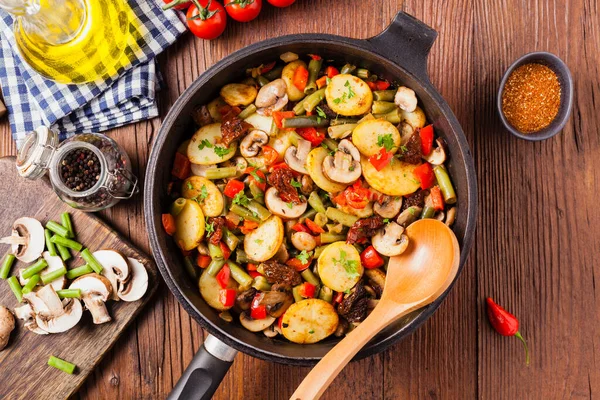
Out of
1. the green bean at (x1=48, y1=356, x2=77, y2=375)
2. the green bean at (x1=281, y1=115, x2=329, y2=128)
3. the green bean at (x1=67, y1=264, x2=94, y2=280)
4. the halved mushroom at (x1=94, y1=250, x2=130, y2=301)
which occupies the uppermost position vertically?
the green bean at (x1=281, y1=115, x2=329, y2=128)

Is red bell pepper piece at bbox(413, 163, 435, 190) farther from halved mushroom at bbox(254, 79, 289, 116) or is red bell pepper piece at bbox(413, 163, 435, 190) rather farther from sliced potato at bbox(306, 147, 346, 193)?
halved mushroom at bbox(254, 79, 289, 116)

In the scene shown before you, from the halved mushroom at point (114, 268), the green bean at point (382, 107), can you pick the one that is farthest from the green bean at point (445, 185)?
the halved mushroom at point (114, 268)

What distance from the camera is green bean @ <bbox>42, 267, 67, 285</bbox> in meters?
3.07

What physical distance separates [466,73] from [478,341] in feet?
5.09

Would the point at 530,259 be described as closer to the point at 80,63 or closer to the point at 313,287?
the point at 313,287

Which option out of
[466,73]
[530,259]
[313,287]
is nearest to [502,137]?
[466,73]

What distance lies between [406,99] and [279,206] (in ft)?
2.76

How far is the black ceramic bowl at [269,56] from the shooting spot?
2590mm

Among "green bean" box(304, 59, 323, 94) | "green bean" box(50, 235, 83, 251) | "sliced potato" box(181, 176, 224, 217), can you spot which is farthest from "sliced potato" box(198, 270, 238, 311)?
"green bean" box(304, 59, 323, 94)

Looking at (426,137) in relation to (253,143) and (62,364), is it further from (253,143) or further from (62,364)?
(62,364)

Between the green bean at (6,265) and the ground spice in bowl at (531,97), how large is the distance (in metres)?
2.85

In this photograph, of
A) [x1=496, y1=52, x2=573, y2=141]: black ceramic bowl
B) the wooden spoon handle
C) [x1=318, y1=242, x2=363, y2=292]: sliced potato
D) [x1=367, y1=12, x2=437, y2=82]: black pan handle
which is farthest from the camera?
[x1=496, y1=52, x2=573, y2=141]: black ceramic bowl

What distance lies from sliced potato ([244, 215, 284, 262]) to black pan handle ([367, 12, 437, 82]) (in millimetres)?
981

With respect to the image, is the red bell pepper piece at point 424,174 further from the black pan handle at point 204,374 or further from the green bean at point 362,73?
the black pan handle at point 204,374
